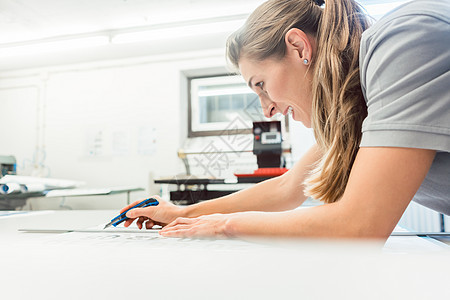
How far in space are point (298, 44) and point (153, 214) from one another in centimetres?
46

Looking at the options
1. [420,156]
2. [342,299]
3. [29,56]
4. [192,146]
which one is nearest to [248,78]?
[420,156]

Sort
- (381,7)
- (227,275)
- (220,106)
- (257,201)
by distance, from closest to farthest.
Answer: (227,275) → (257,201) → (381,7) → (220,106)

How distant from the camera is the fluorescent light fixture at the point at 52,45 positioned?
7.82 ft

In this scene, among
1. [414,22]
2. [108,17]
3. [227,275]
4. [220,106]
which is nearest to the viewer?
[227,275]

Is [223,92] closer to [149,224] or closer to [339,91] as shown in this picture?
[149,224]

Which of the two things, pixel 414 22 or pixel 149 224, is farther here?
pixel 149 224

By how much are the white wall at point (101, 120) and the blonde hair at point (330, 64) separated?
6.91 ft

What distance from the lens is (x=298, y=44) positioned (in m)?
0.55

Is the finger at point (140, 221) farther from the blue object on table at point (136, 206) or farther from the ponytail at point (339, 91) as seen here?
the ponytail at point (339, 91)

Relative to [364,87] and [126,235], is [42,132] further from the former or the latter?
[364,87]

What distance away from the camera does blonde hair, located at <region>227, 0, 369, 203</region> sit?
46 cm

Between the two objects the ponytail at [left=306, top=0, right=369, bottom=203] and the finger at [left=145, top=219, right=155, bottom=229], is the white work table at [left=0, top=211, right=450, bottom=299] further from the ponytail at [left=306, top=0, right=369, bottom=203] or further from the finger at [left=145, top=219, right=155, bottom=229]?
the finger at [left=145, top=219, right=155, bottom=229]

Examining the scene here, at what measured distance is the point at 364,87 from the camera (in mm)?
424

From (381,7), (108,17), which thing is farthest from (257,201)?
(108,17)
